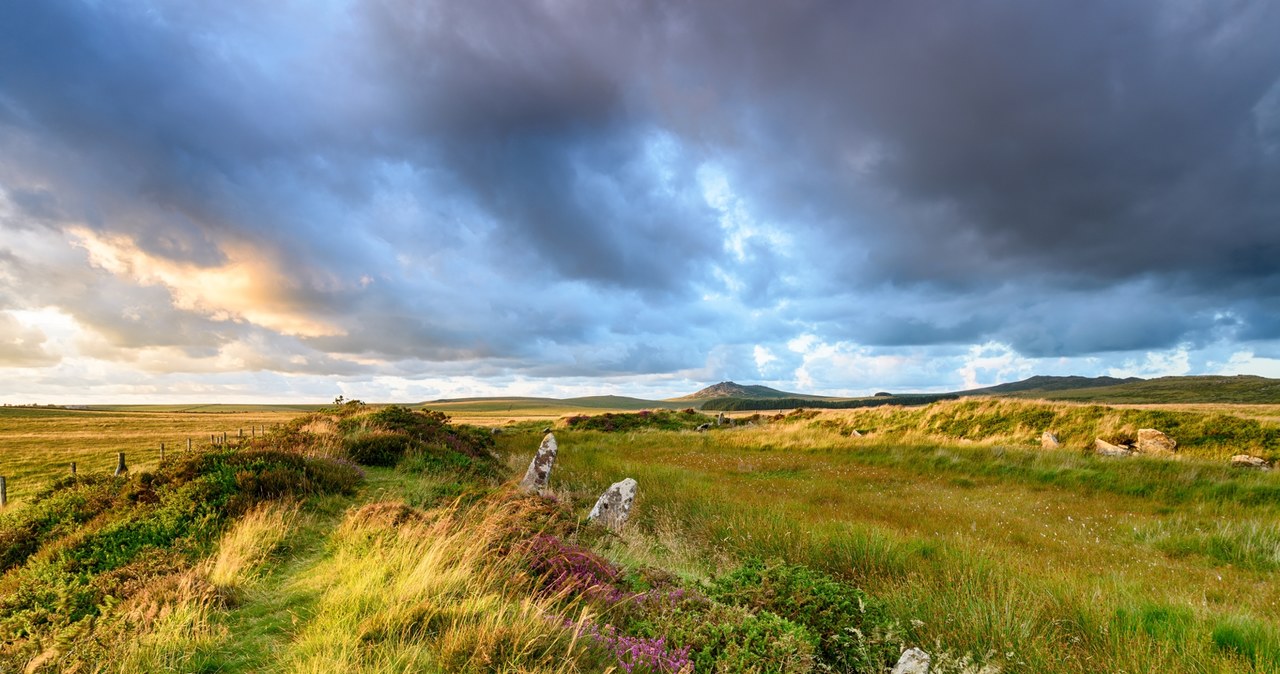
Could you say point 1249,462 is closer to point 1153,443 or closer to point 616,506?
point 1153,443

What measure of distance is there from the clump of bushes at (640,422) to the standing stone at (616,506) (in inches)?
1192

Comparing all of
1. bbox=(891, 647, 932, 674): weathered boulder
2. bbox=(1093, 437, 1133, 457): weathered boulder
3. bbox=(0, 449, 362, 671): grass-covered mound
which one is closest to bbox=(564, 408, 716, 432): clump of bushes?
bbox=(1093, 437, 1133, 457): weathered boulder

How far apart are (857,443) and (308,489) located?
67.1 ft

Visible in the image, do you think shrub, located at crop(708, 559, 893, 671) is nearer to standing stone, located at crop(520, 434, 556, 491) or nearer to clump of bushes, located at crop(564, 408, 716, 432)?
standing stone, located at crop(520, 434, 556, 491)

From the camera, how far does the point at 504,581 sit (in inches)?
204

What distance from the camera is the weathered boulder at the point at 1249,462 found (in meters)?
14.8

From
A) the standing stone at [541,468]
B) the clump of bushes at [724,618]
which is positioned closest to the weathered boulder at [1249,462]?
the clump of bushes at [724,618]

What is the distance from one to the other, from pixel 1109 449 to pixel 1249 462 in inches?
129

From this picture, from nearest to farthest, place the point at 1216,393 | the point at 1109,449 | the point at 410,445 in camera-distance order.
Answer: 1. the point at 410,445
2. the point at 1109,449
3. the point at 1216,393

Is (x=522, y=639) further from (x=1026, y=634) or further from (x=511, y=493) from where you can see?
(x=511, y=493)

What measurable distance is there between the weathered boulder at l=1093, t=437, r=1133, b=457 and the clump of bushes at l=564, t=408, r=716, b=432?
87.6 feet

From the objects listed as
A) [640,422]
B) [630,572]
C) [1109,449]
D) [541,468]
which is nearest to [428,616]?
[630,572]

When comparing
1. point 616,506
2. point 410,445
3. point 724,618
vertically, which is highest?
point 410,445

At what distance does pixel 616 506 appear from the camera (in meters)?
10.8
